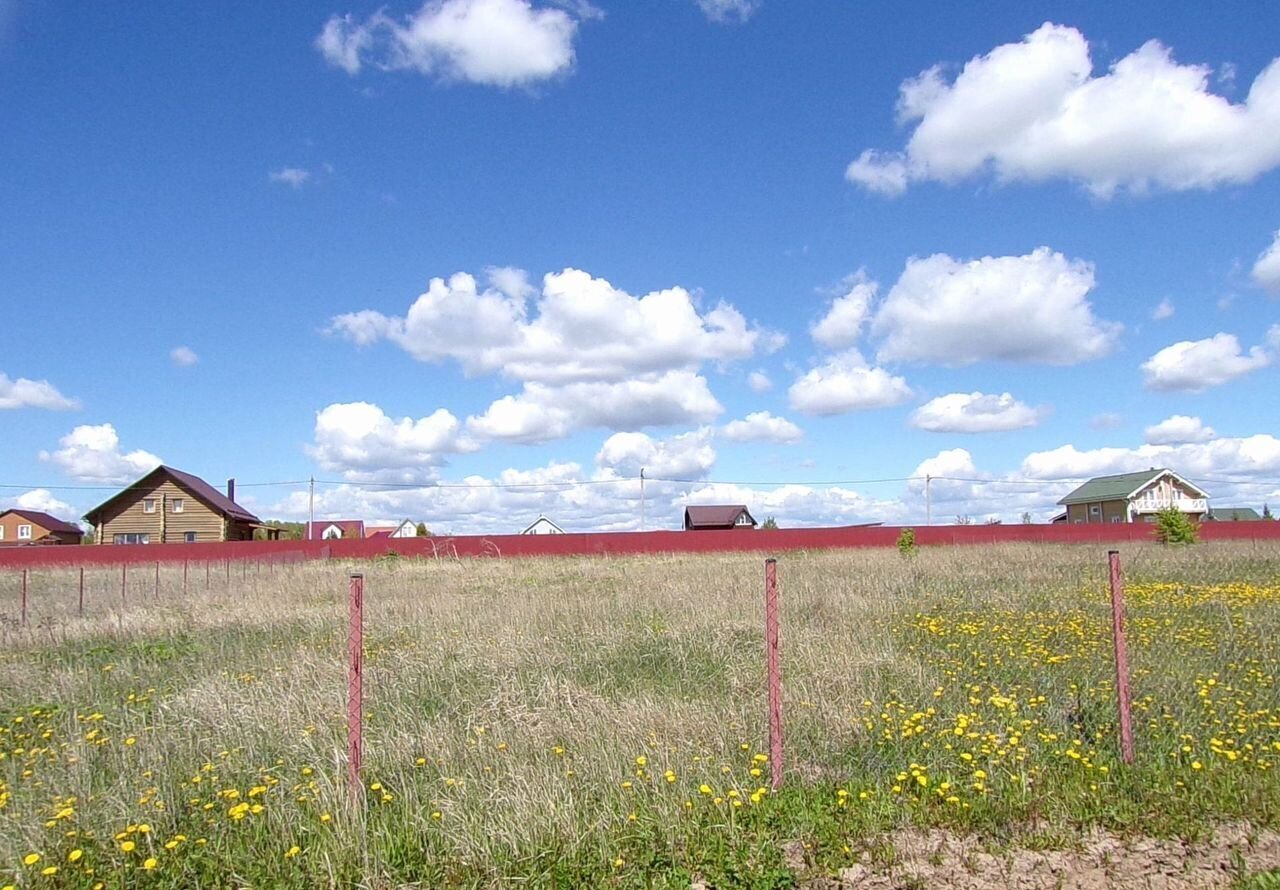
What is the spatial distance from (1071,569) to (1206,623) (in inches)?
303

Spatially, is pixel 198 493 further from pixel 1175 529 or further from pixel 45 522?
pixel 1175 529

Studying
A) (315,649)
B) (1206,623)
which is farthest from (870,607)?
(315,649)

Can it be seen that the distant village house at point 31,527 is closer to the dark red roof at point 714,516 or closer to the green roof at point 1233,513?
the dark red roof at point 714,516

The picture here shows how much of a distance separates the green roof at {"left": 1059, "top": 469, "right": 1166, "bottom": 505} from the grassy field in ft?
178

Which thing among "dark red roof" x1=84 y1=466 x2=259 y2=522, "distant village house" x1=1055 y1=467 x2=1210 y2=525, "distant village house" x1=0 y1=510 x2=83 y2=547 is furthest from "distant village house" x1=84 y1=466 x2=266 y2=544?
"distant village house" x1=1055 y1=467 x2=1210 y2=525

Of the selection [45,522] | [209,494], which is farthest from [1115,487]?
[45,522]

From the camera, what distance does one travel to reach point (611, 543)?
129 feet

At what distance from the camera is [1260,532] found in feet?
133

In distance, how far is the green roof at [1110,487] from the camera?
5791 centimetres

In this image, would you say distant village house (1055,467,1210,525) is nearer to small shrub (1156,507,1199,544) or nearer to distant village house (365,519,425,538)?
small shrub (1156,507,1199,544)

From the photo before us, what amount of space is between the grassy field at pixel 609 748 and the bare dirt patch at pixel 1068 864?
0.33ft

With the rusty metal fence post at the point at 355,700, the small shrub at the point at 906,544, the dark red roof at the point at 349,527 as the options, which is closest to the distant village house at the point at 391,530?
the dark red roof at the point at 349,527

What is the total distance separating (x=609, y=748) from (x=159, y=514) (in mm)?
50735

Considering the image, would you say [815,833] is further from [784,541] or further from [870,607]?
[784,541]
